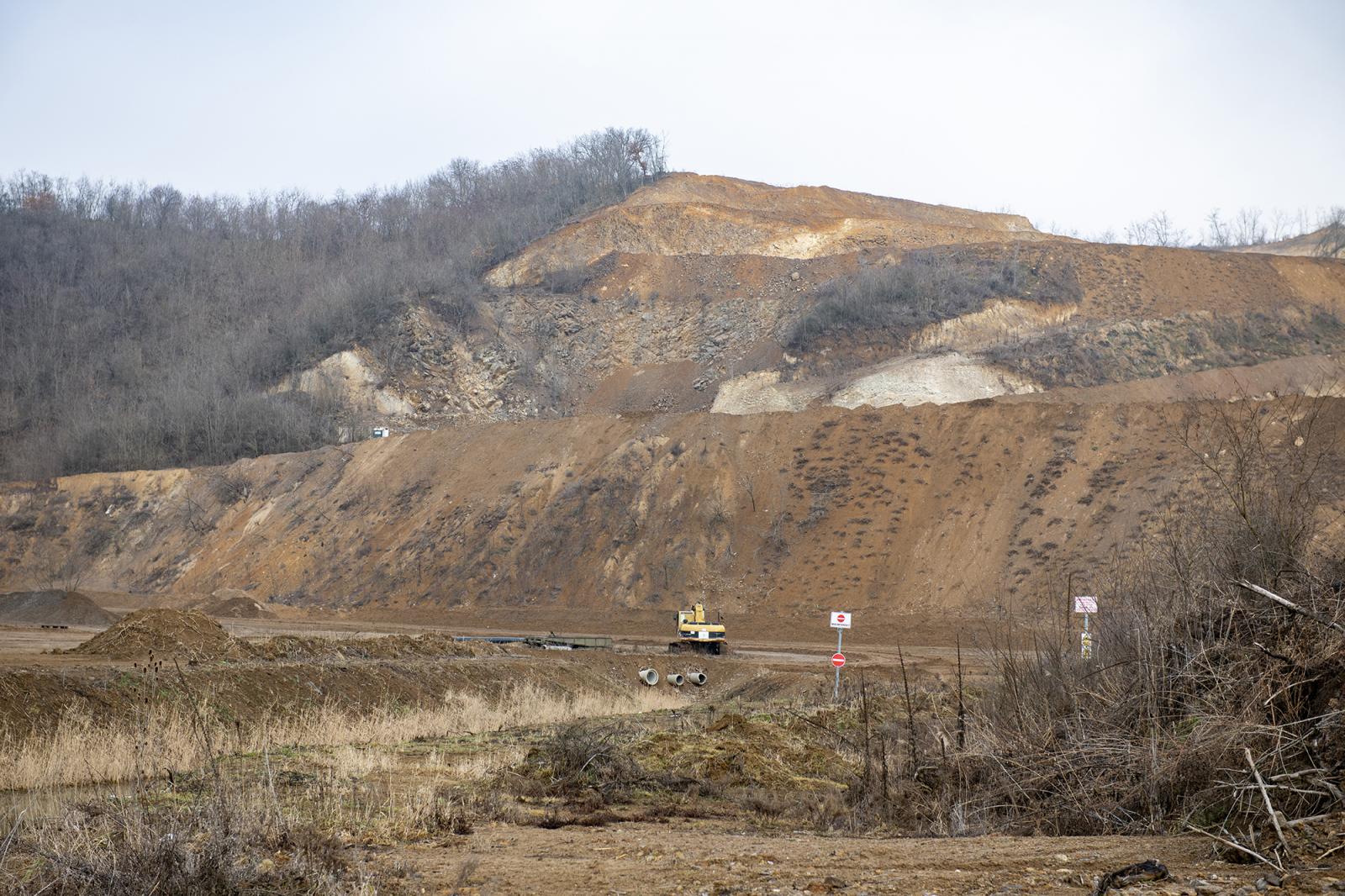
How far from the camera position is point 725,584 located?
4738 centimetres

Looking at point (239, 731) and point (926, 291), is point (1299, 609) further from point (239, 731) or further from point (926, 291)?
point (926, 291)

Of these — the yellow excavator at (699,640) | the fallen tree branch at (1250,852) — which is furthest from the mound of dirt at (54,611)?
the fallen tree branch at (1250,852)

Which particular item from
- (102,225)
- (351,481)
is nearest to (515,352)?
(351,481)

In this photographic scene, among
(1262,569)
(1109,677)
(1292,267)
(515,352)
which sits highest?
(1292,267)

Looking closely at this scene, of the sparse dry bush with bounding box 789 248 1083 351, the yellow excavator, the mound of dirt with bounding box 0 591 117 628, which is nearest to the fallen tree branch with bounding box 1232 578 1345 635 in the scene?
the yellow excavator

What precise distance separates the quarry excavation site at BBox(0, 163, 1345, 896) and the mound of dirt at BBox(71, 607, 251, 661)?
6.9 inches

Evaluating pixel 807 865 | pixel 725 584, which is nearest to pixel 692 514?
pixel 725 584

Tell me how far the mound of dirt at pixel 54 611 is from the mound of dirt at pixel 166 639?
22911mm

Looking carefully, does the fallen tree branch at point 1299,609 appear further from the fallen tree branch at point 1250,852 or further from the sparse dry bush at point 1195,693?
the fallen tree branch at point 1250,852

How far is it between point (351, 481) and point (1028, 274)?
1769 inches

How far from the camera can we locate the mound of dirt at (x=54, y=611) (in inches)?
1772

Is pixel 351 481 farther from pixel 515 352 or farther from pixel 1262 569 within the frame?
pixel 1262 569

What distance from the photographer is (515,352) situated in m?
82.8

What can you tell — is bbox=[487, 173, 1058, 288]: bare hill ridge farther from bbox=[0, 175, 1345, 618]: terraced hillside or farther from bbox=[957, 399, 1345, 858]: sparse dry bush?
bbox=[957, 399, 1345, 858]: sparse dry bush
